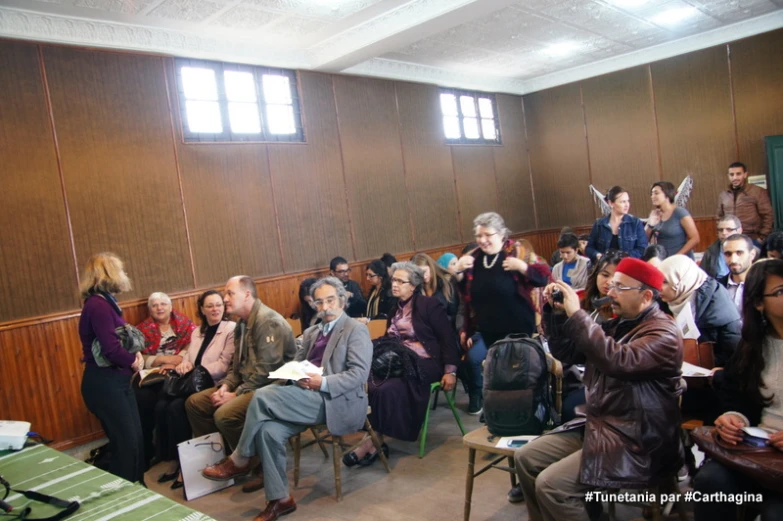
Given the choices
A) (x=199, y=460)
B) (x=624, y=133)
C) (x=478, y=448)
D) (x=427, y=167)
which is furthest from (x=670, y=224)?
(x=624, y=133)

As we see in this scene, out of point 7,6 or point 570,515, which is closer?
point 570,515

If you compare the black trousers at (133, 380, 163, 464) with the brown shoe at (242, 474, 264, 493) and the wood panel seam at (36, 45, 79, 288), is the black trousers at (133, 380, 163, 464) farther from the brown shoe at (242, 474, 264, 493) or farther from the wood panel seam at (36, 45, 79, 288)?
the wood panel seam at (36, 45, 79, 288)

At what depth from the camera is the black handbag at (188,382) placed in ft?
13.6

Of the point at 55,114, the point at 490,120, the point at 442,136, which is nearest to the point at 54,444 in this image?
the point at 55,114

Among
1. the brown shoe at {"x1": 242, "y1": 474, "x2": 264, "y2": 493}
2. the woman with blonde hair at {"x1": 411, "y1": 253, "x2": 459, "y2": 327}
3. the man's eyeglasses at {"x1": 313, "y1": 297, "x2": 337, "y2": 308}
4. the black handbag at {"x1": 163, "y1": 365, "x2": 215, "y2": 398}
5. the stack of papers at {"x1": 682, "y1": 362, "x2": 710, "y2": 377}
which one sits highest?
the man's eyeglasses at {"x1": 313, "y1": 297, "x2": 337, "y2": 308}

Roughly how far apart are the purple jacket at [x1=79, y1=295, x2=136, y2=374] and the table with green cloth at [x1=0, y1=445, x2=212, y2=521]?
0.88 m

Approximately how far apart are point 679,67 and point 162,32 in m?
7.12

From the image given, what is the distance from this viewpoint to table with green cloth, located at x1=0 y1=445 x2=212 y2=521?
1.74 metres

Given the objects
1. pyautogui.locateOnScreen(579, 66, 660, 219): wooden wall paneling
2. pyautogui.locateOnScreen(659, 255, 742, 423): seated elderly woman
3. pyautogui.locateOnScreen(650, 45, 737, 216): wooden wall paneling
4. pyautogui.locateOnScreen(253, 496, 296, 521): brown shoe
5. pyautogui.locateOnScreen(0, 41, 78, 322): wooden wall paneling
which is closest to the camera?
pyautogui.locateOnScreen(659, 255, 742, 423): seated elderly woman

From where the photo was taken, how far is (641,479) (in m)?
2.16

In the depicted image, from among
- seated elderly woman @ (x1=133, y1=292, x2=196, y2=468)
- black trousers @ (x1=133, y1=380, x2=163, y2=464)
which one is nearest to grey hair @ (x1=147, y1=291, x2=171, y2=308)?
seated elderly woman @ (x1=133, y1=292, x2=196, y2=468)

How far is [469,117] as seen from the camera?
9234 millimetres

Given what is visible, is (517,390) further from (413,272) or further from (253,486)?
(253,486)

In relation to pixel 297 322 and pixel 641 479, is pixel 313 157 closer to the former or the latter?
pixel 297 322
